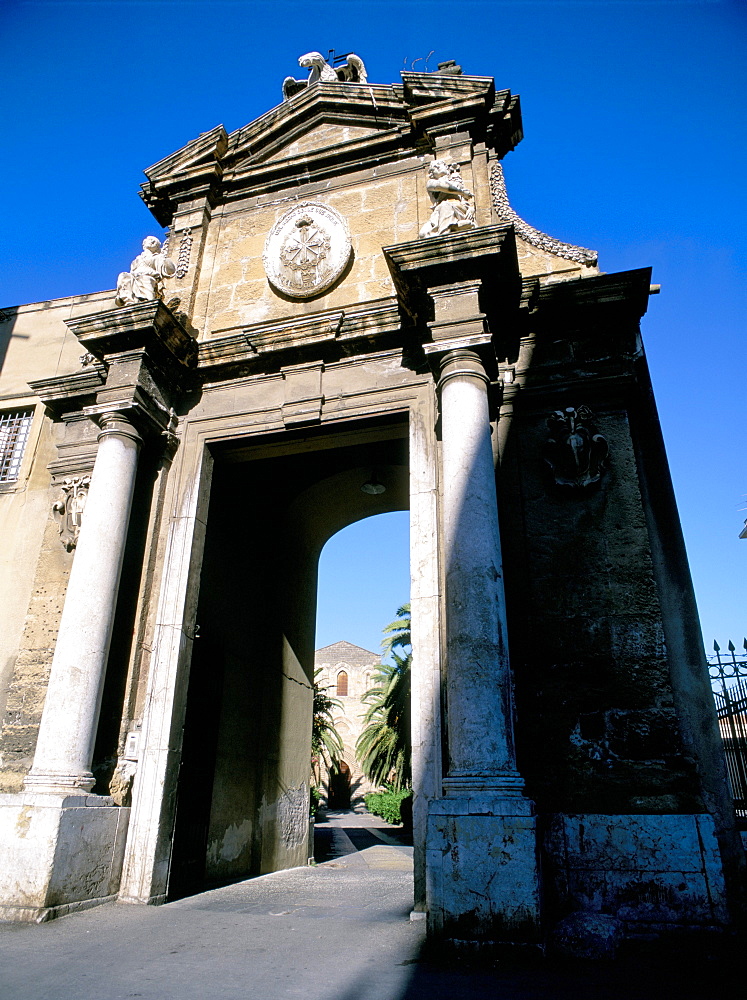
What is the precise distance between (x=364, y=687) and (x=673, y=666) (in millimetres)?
37230

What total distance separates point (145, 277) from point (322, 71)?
4120 millimetres

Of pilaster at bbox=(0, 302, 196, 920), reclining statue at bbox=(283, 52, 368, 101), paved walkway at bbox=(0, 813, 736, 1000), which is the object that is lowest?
paved walkway at bbox=(0, 813, 736, 1000)

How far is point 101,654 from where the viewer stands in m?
5.85

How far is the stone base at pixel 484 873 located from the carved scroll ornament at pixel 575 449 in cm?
274

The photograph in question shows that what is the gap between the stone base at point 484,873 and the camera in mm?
3998

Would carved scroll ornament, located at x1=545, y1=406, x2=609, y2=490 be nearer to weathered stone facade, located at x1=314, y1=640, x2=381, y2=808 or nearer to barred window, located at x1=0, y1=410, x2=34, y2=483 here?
barred window, located at x1=0, y1=410, x2=34, y2=483

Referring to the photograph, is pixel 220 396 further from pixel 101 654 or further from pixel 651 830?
pixel 651 830

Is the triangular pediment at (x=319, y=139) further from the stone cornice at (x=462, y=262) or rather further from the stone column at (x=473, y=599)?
the stone column at (x=473, y=599)

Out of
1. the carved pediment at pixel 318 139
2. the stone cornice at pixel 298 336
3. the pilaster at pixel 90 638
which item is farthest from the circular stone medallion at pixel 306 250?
the pilaster at pixel 90 638

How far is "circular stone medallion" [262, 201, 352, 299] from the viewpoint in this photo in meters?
7.66

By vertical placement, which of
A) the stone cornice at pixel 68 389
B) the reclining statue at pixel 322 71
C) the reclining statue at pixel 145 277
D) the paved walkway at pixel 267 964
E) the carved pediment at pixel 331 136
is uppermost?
Answer: the reclining statue at pixel 322 71

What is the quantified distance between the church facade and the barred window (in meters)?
0.05

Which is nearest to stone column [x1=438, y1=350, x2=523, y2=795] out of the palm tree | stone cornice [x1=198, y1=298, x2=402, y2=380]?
stone cornice [x1=198, y1=298, x2=402, y2=380]

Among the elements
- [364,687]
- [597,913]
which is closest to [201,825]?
[597,913]
